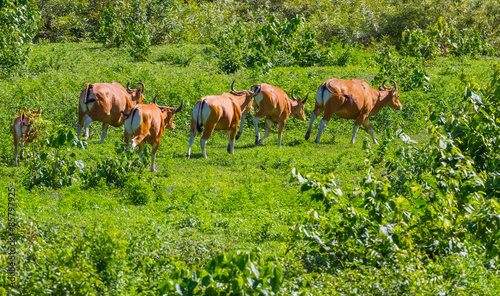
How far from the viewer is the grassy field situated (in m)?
7.85

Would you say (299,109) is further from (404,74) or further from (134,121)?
(134,121)

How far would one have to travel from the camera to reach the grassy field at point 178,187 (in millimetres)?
7848

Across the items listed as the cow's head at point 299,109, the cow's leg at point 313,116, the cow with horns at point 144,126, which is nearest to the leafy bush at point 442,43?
the cow's head at point 299,109

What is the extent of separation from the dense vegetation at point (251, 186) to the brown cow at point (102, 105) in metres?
0.70

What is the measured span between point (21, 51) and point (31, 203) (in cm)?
1241

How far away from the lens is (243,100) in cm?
1727

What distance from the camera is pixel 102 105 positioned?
16.0m

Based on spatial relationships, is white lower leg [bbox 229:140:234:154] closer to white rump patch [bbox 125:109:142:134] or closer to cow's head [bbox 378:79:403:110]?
white rump patch [bbox 125:109:142:134]

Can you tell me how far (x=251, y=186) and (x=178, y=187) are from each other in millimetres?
1551

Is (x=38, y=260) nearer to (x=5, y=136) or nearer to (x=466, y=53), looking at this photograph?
(x=5, y=136)

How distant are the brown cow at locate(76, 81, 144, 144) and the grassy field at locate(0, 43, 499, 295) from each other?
2.01 ft

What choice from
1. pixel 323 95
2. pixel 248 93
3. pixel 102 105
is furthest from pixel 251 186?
pixel 323 95

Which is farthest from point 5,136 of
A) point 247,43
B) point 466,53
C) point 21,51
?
point 466,53

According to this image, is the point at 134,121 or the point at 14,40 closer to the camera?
the point at 134,121
